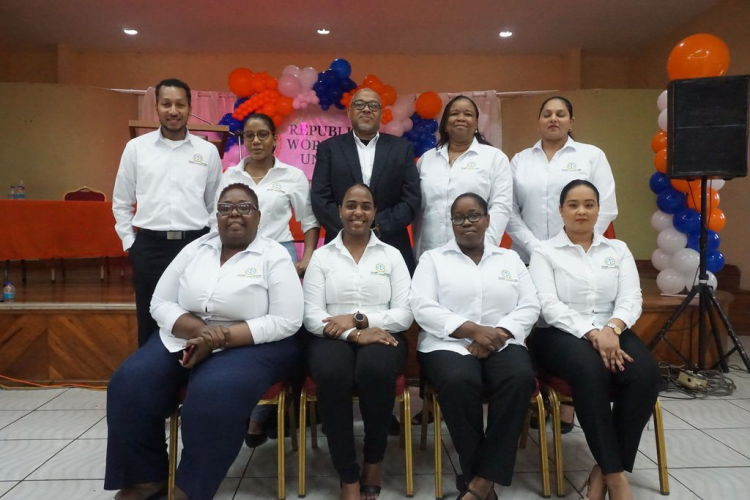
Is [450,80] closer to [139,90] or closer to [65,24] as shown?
[139,90]

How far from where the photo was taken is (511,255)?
85.5 inches

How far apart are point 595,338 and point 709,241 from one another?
258 centimetres

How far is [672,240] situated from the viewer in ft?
13.5

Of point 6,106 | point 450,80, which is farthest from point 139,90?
point 450,80

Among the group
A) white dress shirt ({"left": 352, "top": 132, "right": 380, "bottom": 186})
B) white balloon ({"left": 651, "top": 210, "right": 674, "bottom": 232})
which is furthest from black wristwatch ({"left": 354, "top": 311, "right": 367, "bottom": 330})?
white balloon ({"left": 651, "top": 210, "right": 674, "bottom": 232})

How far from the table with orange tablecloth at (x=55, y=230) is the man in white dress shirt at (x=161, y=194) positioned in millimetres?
2629

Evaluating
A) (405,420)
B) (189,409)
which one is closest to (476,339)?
→ (405,420)

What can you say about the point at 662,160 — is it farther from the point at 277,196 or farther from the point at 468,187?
the point at 277,196

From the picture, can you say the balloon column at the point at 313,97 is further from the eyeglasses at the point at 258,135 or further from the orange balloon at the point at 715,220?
the eyeglasses at the point at 258,135

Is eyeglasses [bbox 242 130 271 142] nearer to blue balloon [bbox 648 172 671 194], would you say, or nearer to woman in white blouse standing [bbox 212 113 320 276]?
woman in white blouse standing [bbox 212 113 320 276]

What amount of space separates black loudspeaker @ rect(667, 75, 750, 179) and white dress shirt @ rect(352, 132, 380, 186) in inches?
73.8

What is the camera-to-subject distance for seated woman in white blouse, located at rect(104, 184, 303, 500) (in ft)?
5.62

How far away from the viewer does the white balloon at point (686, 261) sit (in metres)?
3.91

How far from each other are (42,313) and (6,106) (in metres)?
4.62
